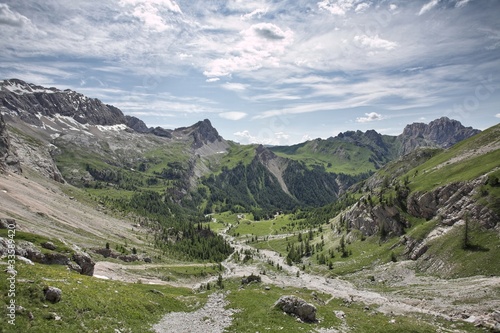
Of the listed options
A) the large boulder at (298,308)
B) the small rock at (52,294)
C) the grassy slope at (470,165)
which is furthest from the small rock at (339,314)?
the grassy slope at (470,165)

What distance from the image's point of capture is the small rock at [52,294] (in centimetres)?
3392

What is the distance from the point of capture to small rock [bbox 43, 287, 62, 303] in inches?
1335

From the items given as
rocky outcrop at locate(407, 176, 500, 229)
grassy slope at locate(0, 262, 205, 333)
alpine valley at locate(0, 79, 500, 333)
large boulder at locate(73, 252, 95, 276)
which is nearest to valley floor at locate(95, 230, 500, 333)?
alpine valley at locate(0, 79, 500, 333)

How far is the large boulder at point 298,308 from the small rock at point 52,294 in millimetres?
29027

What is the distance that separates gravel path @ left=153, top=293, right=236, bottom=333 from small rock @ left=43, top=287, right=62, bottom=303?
1165cm

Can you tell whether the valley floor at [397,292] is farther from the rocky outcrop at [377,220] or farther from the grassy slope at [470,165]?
the grassy slope at [470,165]

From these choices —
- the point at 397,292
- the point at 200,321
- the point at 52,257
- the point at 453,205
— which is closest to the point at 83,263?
the point at 52,257

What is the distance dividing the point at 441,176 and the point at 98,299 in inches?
6099

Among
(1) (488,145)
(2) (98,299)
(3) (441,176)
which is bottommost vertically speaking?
(2) (98,299)

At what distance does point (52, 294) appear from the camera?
112ft

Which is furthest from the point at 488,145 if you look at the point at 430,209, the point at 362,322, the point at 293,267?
the point at 362,322

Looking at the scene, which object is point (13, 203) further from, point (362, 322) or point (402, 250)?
point (402, 250)

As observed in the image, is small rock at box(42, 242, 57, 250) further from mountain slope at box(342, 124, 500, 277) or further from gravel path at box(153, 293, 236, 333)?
mountain slope at box(342, 124, 500, 277)

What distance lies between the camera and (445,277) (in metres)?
86.3
